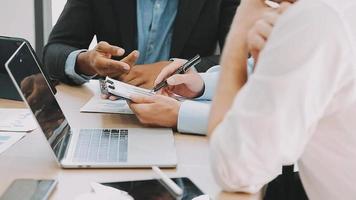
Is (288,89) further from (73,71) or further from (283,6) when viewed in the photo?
(73,71)

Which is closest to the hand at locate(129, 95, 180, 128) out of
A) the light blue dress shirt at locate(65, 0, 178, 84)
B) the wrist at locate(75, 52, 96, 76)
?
the wrist at locate(75, 52, 96, 76)

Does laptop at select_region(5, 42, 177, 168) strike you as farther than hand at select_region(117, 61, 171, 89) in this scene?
No

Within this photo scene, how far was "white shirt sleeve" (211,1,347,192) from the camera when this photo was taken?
53cm

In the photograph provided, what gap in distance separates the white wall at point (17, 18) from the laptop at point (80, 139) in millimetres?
1819

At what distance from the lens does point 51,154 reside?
0.92 meters

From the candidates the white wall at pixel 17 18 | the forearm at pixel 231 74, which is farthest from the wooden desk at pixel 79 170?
the white wall at pixel 17 18

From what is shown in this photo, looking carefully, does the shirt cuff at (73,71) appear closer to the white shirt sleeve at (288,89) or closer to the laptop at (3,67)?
the laptop at (3,67)

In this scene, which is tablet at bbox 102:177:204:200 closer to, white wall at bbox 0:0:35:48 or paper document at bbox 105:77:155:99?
paper document at bbox 105:77:155:99

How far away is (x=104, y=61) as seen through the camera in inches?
53.1

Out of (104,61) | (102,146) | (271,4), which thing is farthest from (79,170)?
(104,61)

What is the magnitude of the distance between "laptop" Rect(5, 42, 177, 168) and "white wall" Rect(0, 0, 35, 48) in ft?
5.97

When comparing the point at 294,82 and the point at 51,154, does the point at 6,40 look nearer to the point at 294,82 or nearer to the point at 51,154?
the point at 51,154

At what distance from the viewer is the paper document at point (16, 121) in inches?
41.4

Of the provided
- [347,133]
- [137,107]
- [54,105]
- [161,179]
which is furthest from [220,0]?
[347,133]
